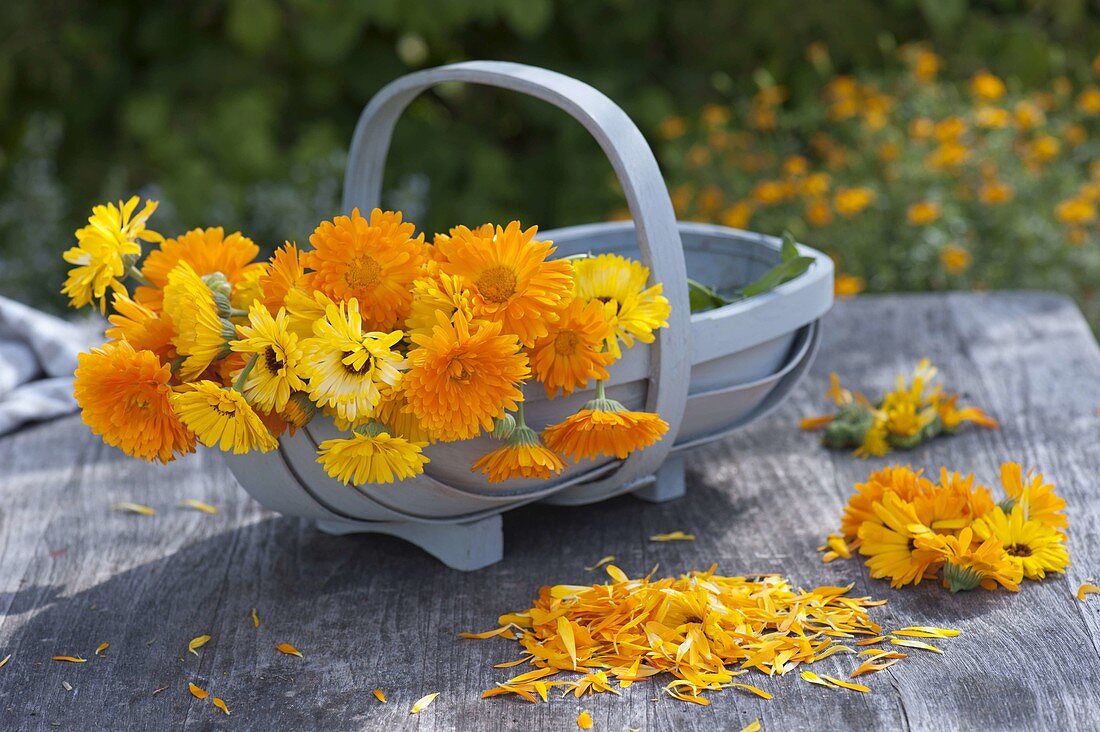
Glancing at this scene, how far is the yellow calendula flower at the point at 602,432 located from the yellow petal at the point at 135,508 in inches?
23.3

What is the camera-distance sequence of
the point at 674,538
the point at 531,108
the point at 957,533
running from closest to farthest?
the point at 957,533, the point at 674,538, the point at 531,108

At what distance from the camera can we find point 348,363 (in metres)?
1.00

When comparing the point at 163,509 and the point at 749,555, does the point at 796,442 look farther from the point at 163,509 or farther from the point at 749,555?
the point at 163,509

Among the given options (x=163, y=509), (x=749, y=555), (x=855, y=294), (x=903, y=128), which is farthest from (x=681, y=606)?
(x=903, y=128)

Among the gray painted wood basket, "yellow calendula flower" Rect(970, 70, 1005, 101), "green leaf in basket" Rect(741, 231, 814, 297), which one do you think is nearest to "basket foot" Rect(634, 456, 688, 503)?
the gray painted wood basket

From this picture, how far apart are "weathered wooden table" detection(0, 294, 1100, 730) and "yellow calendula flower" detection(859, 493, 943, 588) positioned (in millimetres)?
20

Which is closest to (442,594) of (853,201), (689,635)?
(689,635)

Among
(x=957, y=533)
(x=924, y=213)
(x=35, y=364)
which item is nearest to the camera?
(x=957, y=533)

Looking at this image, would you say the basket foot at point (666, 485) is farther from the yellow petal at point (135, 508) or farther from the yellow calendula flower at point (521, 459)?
the yellow petal at point (135, 508)

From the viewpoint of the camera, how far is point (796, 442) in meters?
1.58

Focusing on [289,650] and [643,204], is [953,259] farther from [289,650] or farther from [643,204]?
[289,650]

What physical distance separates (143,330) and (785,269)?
69cm

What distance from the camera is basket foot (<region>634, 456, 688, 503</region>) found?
1.41m

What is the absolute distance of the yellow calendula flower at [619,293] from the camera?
111cm
